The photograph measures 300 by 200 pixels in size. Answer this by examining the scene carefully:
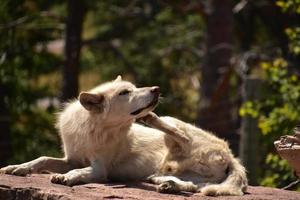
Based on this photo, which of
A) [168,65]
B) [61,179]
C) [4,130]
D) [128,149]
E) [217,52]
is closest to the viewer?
[61,179]

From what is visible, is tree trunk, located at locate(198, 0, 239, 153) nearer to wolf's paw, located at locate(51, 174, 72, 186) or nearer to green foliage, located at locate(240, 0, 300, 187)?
green foliage, located at locate(240, 0, 300, 187)

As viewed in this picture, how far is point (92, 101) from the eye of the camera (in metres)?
7.92

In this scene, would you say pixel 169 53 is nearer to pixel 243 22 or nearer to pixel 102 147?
pixel 243 22

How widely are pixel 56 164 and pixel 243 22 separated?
32.3 ft

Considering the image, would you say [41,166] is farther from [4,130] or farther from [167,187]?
[4,130]

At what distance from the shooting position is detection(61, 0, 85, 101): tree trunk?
48.0ft

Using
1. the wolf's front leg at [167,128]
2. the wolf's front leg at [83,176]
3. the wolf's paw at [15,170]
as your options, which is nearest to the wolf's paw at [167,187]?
the wolf's front leg at [83,176]

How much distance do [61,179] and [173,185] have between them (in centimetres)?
89

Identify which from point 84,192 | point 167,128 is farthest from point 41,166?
point 167,128

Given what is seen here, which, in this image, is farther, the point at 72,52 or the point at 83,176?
the point at 72,52

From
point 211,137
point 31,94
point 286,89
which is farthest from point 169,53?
point 211,137

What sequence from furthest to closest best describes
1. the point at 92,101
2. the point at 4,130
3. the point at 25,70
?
the point at 25,70 < the point at 4,130 < the point at 92,101

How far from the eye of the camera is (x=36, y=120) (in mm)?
15094

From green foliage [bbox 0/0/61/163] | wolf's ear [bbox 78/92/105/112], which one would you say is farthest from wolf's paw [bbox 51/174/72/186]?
green foliage [bbox 0/0/61/163]
